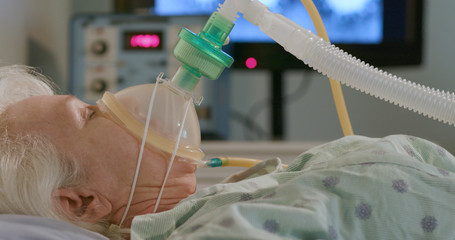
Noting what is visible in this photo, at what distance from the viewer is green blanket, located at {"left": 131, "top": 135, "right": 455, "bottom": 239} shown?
1.89 feet

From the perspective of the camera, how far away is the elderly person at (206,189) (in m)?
0.61

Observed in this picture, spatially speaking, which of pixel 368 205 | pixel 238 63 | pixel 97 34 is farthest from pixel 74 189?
pixel 238 63

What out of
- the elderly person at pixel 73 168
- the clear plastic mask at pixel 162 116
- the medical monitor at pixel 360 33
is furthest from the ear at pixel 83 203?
the medical monitor at pixel 360 33

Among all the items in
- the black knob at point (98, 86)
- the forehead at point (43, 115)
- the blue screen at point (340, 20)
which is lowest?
the black knob at point (98, 86)

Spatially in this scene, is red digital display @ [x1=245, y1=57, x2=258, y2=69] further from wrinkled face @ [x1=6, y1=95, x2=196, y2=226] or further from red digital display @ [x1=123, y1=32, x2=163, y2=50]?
wrinkled face @ [x1=6, y1=95, x2=196, y2=226]

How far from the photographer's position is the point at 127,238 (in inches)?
31.9

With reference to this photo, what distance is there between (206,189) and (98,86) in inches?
43.8

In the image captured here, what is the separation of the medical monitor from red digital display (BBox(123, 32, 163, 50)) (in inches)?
10.4

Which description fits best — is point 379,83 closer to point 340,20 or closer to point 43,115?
point 43,115

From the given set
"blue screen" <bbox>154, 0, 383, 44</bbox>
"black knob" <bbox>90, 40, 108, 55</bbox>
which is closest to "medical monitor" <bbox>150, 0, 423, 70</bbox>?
"blue screen" <bbox>154, 0, 383, 44</bbox>

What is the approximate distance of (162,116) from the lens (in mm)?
807

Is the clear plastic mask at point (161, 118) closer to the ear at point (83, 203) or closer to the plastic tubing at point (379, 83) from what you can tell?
the ear at point (83, 203)

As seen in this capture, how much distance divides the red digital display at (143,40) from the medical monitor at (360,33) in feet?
0.87

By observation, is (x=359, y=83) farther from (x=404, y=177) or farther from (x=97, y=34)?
(x=97, y=34)
